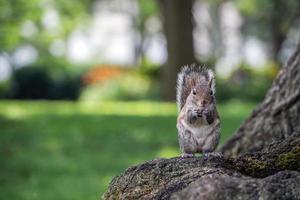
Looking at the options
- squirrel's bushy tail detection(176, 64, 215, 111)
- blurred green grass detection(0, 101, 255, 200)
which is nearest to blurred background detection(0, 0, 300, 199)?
blurred green grass detection(0, 101, 255, 200)

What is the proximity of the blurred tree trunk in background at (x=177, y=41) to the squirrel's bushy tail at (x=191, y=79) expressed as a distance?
678 inches

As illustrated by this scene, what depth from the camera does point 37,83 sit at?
2767 cm

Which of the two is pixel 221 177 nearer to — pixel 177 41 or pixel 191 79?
pixel 191 79

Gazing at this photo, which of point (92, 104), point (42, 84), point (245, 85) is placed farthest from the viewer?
point (42, 84)

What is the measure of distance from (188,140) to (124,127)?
9487 millimetres

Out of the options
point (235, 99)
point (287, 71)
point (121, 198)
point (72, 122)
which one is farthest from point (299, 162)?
point (235, 99)

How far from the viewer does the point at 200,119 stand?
358 centimetres

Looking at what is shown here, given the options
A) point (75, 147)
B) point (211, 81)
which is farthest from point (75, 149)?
point (211, 81)

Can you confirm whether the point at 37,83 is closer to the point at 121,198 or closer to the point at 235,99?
the point at 235,99

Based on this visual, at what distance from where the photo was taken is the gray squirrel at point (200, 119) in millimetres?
3564

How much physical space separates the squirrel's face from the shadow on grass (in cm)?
428

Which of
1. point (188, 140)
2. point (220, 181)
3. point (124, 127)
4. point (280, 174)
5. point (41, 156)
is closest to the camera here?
point (220, 181)

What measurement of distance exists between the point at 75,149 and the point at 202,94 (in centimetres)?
737

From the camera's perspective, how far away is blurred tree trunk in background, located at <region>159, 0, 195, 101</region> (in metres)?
21.3
